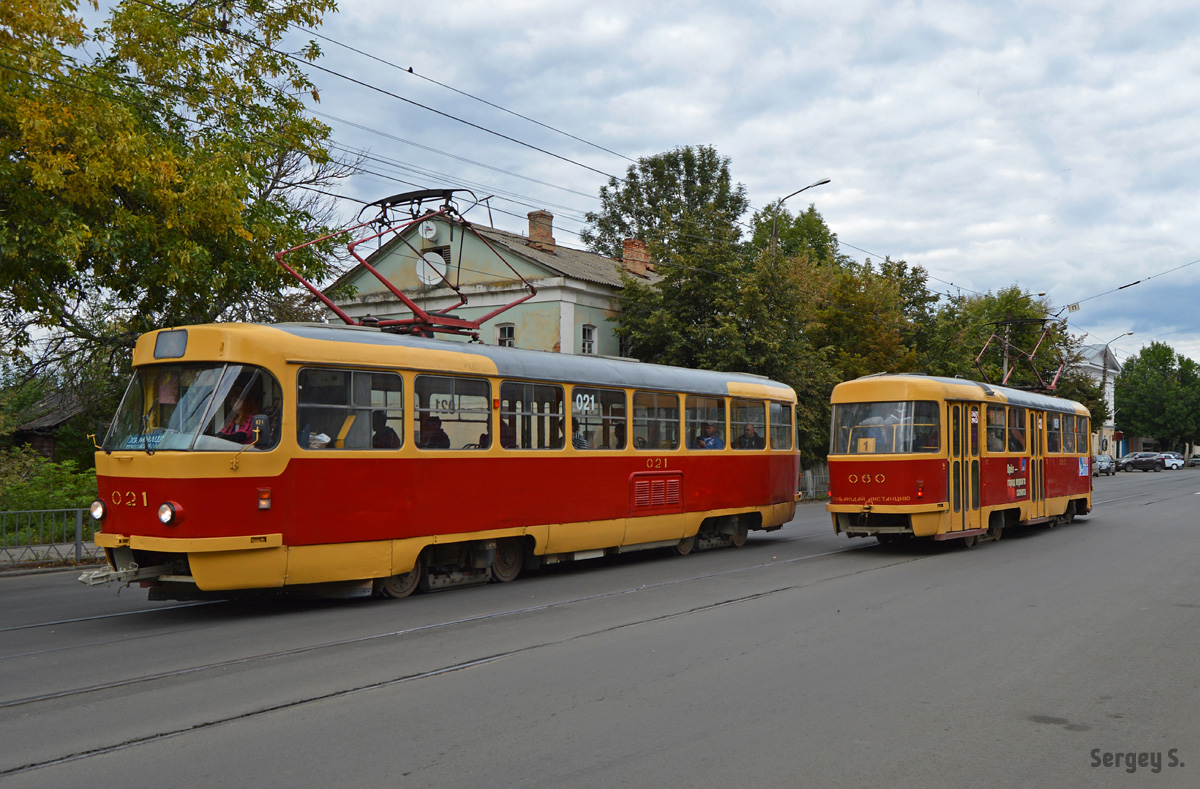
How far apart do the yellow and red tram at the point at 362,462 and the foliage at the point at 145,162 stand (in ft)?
14.6

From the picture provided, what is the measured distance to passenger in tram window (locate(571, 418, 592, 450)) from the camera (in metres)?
13.4

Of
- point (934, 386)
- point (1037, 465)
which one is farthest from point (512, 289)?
point (934, 386)

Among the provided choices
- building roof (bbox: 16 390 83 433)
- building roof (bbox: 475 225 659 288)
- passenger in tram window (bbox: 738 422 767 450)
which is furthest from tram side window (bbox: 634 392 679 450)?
building roof (bbox: 475 225 659 288)

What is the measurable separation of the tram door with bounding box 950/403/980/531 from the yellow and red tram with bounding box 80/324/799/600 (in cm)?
506

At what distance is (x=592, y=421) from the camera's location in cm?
1375

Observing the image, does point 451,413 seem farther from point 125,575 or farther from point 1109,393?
point 1109,393

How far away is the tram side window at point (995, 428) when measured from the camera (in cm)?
1755

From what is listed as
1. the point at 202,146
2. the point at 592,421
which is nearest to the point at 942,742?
the point at 592,421

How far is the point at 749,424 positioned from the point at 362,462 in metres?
8.35

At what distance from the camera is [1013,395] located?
62.9 ft

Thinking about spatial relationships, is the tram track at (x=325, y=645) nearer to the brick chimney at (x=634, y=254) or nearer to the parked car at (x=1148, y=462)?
the brick chimney at (x=634, y=254)

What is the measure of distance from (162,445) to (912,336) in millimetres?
37831

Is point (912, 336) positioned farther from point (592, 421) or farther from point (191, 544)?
point (191, 544)

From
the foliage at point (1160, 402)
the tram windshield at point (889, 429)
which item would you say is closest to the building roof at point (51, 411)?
the tram windshield at point (889, 429)
